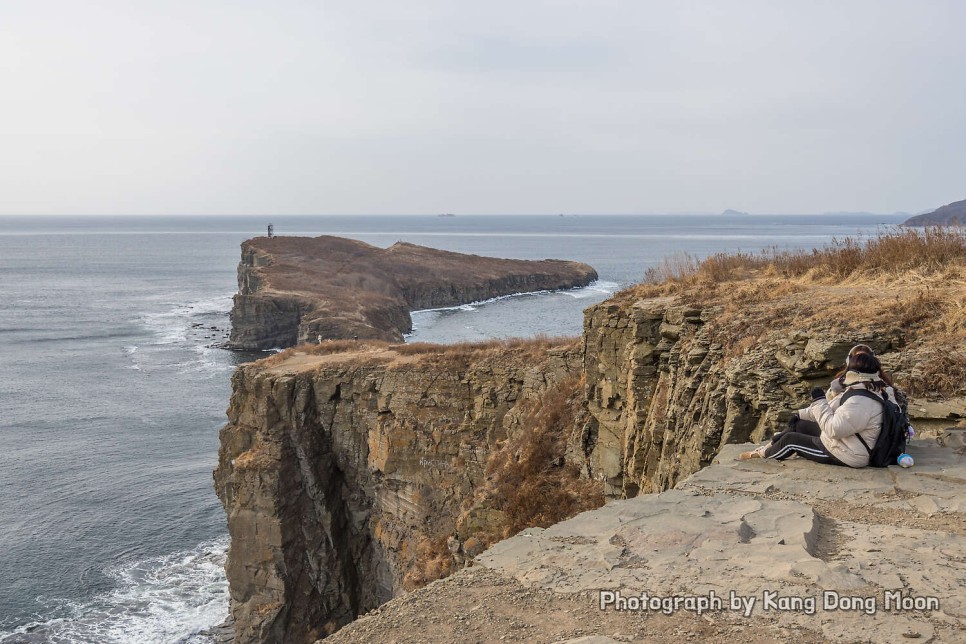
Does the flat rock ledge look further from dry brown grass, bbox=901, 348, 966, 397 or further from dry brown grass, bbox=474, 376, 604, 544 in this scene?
dry brown grass, bbox=474, 376, 604, 544

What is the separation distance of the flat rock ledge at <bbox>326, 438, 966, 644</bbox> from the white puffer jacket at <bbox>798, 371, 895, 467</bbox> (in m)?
0.21

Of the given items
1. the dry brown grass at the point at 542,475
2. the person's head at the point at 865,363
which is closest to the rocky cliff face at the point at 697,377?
the dry brown grass at the point at 542,475

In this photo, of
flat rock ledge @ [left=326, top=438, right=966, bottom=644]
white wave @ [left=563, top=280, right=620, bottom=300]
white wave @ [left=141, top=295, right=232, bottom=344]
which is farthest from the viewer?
white wave @ [left=563, top=280, right=620, bottom=300]

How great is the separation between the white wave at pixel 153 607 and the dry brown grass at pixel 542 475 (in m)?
13.9

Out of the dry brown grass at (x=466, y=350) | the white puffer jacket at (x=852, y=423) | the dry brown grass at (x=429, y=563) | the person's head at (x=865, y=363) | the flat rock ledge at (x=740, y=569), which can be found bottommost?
the dry brown grass at (x=429, y=563)

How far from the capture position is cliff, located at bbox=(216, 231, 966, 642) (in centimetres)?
710

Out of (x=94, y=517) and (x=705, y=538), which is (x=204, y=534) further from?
(x=705, y=538)

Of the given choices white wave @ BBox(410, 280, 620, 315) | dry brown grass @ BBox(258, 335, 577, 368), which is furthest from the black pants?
white wave @ BBox(410, 280, 620, 315)

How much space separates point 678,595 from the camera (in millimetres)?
6047

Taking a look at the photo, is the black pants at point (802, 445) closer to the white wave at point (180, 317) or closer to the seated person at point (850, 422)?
the seated person at point (850, 422)

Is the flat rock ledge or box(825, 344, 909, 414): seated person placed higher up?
box(825, 344, 909, 414): seated person

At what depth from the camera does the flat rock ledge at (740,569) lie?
5.59 m

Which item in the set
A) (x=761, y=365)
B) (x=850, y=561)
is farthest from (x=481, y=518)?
(x=850, y=561)

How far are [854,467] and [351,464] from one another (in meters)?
24.9
